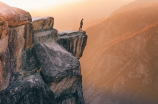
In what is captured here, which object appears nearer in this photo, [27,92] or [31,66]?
[27,92]

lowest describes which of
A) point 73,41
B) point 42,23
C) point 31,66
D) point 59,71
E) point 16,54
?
point 59,71

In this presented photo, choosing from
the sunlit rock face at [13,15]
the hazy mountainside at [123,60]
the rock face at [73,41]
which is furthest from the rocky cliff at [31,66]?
the hazy mountainside at [123,60]

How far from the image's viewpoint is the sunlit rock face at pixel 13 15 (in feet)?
25.7

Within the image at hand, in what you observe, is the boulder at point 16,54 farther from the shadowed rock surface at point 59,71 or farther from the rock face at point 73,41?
the rock face at point 73,41

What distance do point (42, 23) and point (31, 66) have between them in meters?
5.08

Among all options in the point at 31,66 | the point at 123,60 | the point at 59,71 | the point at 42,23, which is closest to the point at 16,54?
the point at 31,66

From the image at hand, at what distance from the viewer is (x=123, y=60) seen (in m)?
37.4

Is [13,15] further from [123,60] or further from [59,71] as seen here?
[123,60]

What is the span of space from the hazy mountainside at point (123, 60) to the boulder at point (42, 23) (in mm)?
18751

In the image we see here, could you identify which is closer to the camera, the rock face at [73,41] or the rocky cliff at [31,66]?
the rocky cliff at [31,66]

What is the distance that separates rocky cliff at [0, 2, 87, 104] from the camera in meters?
7.79

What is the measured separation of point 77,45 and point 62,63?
557 centimetres

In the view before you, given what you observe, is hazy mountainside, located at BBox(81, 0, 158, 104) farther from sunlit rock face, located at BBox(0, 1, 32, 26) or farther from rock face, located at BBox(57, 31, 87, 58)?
sunlit rock face, located at BBox(0, 1, 32, 26)

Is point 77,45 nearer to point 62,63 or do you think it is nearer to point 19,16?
point 62,63
